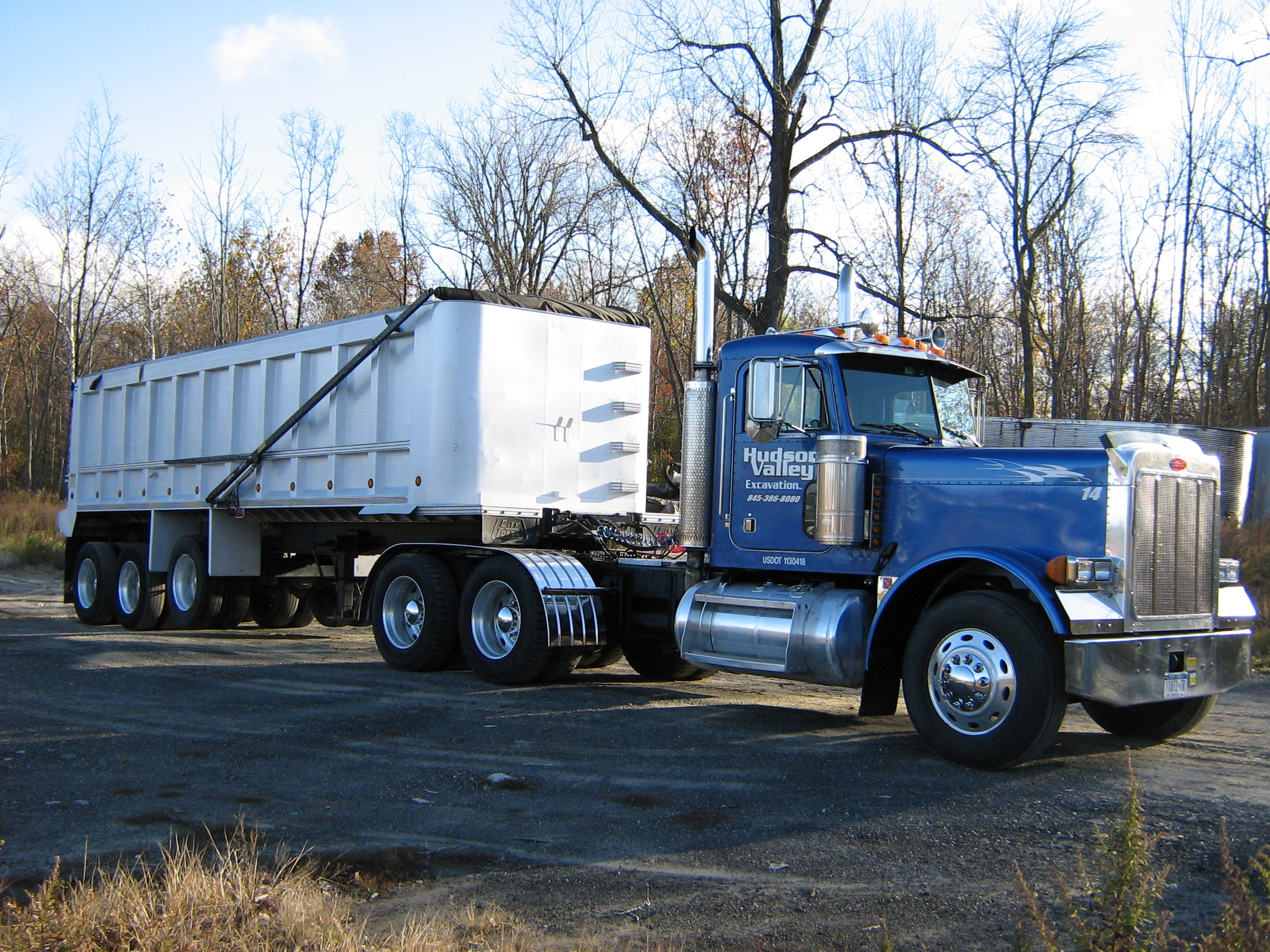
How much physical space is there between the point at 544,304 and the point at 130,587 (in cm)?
863

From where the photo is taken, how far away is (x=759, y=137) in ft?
84.2

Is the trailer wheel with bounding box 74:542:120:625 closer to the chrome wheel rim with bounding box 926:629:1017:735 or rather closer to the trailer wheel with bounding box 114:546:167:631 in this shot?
the trailer wheel with bounding box 114:546:167:631

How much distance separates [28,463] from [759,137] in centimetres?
2852

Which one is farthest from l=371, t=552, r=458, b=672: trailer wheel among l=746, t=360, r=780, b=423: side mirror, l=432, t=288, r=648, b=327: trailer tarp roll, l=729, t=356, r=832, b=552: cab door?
l=746, t=360, r=780, b=423: side mirror

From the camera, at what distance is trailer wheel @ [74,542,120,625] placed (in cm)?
1652

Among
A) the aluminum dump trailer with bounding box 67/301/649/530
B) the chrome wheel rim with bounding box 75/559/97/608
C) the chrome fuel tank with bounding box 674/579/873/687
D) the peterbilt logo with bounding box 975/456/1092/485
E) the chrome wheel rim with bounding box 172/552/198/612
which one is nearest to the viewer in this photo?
the peterbilt logo with bounding box 975/456/1092/485

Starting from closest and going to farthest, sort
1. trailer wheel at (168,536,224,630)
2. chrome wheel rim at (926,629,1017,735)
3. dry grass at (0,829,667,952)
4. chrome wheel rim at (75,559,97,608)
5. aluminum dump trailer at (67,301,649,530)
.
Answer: dry grass at (0,829,667,952) < chrome wheel rim at (926,629,1017,735) < aluminum dump trailer at (67,301,649,530) < trailer wheel at (168,536,224,630) < chrome wheel rim at (75,559,97,608)

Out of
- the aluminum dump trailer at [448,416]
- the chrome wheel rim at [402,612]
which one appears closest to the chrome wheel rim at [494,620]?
the aluminum dump trailer at [448,416]

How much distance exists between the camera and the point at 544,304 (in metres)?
11.3

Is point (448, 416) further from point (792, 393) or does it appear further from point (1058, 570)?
point (1058, 570)

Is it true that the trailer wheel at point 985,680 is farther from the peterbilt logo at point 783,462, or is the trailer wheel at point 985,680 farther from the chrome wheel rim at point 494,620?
the chrome wheel rim at point 494,620

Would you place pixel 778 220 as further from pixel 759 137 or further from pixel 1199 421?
Result: pixel 1199 421

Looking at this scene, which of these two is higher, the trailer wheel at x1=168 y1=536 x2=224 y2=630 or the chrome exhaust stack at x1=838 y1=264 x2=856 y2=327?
the chrome exhaust stack at x1=838 y1=264 x2=856 y2=327

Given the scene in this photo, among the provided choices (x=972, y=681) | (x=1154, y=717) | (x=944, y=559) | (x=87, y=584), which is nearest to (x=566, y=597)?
(x=944, y=559)
